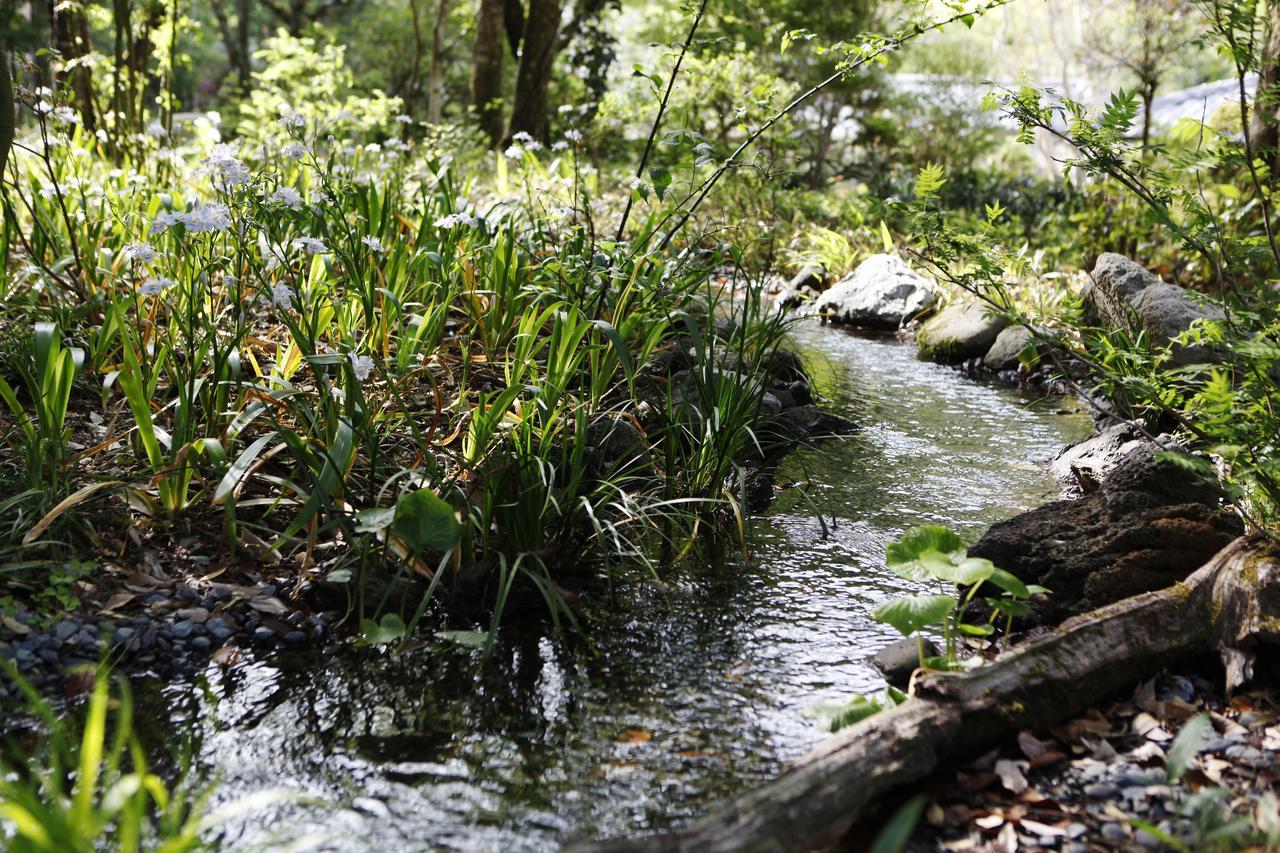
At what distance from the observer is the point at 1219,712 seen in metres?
2.46

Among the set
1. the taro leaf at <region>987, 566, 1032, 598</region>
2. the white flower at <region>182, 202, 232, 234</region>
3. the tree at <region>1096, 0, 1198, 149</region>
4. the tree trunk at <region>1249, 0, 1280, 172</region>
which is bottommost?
the taro leaf at <region>987, 566, 1032, 598</region>

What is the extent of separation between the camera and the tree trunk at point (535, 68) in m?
11.4

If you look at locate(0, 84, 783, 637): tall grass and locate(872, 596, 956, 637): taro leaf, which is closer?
locate(872, 596, 956, 637): taro leaf

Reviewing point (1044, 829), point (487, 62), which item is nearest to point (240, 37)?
point (487, 62)

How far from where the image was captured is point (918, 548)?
2.76m

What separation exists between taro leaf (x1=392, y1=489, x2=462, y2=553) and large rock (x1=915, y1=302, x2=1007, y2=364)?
5164 mm

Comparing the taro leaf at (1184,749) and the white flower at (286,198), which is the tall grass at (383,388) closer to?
the white flower at (286,198)

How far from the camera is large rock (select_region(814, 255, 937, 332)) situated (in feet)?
27.3

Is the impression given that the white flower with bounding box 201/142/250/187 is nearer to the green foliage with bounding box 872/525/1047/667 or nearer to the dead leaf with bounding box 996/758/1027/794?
the green foliage with bounding box 872/525/1047/667

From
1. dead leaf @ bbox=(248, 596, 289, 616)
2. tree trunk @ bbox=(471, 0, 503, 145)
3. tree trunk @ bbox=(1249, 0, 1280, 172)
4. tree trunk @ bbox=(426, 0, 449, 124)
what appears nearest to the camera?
dead leaf @ bbox=(248, 596, 289, 616)

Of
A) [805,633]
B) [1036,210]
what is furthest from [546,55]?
[805,633]

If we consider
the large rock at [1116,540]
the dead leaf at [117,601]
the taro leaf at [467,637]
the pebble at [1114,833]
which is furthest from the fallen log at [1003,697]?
the dead leaf at [117,601]

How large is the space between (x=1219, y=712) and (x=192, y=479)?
9.83 feet

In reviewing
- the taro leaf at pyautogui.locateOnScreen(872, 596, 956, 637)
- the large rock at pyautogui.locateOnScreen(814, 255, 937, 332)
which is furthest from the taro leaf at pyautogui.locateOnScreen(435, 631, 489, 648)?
the large rock at pyautogui.locateOnScreen(814, 255, 937, 332)
